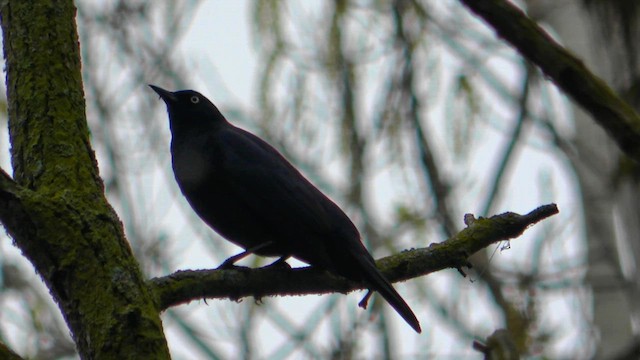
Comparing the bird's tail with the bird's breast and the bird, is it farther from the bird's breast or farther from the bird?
the bird's breast

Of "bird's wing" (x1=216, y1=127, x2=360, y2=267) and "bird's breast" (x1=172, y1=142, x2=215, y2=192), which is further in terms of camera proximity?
"bird's breast" (x1=172, y1=142, x2=215, y2=192)

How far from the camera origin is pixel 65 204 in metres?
2.72

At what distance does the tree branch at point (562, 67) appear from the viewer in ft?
10.0

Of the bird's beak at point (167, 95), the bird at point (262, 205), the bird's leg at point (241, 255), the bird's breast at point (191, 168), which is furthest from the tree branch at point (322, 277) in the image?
the bird's beak at point (167, 95)

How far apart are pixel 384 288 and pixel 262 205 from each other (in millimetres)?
873

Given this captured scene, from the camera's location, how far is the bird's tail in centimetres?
387

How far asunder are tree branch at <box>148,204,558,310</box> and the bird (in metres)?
0.20

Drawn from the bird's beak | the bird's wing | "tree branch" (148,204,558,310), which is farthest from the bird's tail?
the bird's beak

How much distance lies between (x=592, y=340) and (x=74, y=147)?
445 centimetres

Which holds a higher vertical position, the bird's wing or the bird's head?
the bird's head

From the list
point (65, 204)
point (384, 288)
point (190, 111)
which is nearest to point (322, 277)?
point (384, 288)

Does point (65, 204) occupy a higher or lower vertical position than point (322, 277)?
lower

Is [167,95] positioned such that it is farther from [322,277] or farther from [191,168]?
→ [322,277]

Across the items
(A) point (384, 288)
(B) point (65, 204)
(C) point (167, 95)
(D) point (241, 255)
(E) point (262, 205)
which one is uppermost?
(C) point (167, 95)
